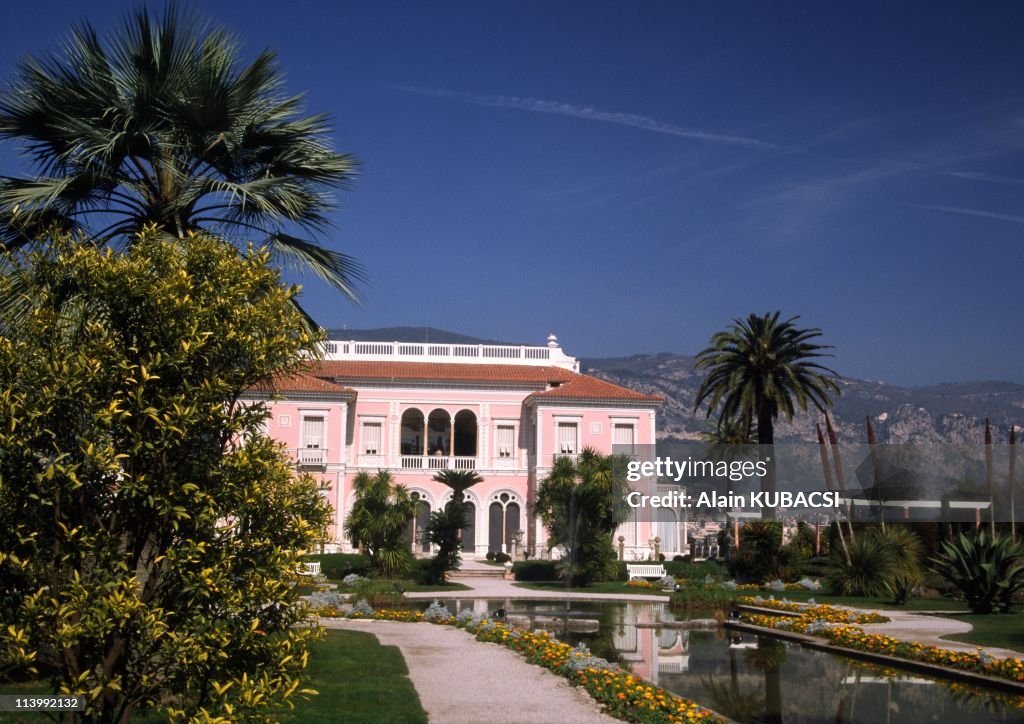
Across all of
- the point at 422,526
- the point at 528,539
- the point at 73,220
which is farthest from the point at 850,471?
the point at 73,220

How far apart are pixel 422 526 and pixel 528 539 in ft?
18.1

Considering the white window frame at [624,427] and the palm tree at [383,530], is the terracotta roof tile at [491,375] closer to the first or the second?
the white window frame at [624,427]

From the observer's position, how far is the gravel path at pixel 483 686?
33.6 ft

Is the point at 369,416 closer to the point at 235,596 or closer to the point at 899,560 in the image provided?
the point at 899,560

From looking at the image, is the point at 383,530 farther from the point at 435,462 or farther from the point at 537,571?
the point at 435,462

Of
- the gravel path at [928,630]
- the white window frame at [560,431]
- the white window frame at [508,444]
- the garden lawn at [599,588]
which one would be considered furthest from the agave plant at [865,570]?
the white window frame at [508,444]

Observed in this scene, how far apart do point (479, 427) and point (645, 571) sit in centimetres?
1667

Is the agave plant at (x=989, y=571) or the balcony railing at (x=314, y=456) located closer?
the agave plant at (x=989, y=571)

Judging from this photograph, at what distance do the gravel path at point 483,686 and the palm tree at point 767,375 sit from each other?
2425 centimetres

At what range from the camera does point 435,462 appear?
5106 cm

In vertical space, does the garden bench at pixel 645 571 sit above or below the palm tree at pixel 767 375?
below

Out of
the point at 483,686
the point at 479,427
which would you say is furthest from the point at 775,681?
the point at 479,427

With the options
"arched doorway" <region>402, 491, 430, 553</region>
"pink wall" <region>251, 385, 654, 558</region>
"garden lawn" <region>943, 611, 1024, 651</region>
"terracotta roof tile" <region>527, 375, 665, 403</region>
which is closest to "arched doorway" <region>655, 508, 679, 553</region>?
"pink wall" <region>251, 385, 654, 558</region>

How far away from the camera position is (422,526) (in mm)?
50250
